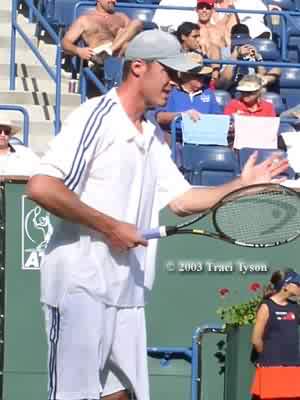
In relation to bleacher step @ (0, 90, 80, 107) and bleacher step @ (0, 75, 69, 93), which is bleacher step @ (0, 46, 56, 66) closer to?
bleacher step @ (0, 75, 69, 93)

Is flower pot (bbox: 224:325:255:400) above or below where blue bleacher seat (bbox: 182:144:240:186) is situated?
below

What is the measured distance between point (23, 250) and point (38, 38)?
12.9ft

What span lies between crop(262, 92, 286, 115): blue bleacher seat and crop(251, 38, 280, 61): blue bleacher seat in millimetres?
652

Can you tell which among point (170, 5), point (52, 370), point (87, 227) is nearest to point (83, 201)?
point (87, 227)

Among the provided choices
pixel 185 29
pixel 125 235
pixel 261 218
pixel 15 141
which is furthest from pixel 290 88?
pixel 125 235

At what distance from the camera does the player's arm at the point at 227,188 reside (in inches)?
203

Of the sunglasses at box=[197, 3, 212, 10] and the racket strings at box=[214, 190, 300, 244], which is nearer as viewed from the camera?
the racket strings at box=[214, 190, 300, 244]

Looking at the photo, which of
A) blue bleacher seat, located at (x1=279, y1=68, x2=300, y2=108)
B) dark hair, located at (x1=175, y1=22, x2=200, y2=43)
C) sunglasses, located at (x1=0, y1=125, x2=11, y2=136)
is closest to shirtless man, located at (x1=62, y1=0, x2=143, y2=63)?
dark hair, located at (x1=175, y1=22, x2=200, y2=43)

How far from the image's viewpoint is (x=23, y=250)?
8.35 meters

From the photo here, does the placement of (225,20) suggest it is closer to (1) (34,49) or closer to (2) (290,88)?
(2) (290,88)

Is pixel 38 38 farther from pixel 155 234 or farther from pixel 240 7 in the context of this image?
pixel 155 234

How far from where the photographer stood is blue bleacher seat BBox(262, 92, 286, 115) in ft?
35.8

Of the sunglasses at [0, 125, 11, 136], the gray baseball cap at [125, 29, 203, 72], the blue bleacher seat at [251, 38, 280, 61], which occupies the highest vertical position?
the gray baseball cap at [125, 29, 203, 72]

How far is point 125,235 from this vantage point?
4.98 meters
